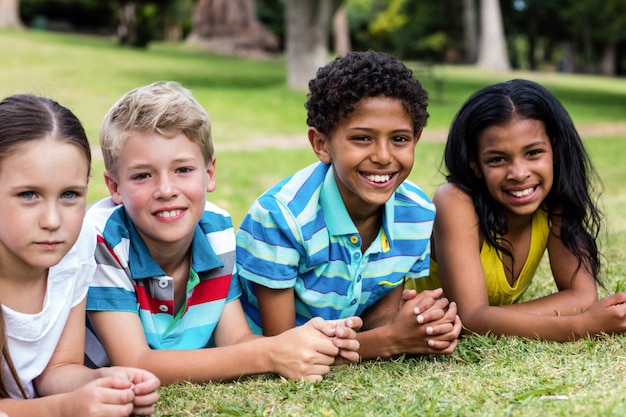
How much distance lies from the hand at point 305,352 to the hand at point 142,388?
0.58 metres

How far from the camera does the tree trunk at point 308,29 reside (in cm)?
1748

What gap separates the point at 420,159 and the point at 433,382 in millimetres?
8601

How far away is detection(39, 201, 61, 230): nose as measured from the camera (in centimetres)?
257

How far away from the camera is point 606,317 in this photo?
3.30 metres

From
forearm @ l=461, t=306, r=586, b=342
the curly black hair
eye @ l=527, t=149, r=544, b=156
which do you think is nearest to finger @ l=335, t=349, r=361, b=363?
forearm @ l=461, t=306, r=586, b=342

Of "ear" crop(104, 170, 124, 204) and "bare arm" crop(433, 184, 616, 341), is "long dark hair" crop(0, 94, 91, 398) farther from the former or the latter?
"bare arm" crop(433, 184, 616, 341)

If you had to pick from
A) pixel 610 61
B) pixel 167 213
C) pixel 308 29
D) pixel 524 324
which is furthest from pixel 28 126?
pixel 610 61

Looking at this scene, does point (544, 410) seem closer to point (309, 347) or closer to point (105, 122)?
point (309, 347)

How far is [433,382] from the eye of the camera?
9.41ft

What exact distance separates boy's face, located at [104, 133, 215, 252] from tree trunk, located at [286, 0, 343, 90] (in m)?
14.6

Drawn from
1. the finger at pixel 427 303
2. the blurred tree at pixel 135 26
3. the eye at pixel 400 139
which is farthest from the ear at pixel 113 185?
the blurred tree at pixel 135 26

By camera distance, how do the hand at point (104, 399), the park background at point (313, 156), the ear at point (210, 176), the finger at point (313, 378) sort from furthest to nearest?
the ear at point (210, 176) → the finger at point (313, 378) → the park background at point (313, 156) → the hand at point (104, 399)

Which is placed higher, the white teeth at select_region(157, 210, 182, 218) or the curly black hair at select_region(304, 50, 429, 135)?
the curly black hair at select_region(304, 50, 429, 135)

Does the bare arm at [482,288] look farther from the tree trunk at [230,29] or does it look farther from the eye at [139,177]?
the tree trunk at [230,29]
